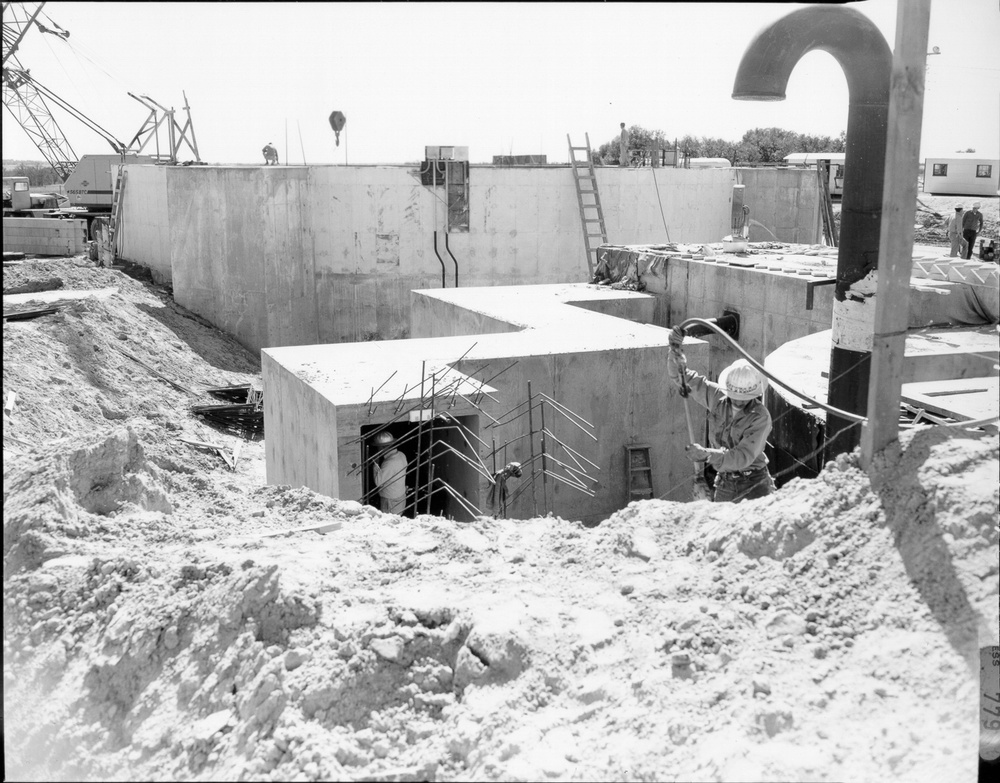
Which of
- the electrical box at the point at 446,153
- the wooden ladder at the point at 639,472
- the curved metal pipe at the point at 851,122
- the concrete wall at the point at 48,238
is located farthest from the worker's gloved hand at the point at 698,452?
the concrete wall at the point at 48,238

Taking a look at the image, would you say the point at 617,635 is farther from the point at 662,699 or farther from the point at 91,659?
A: the point at 91,659

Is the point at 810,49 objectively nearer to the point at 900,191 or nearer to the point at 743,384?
the point at 743,384

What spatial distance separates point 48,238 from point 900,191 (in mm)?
25520

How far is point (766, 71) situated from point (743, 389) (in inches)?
98.0

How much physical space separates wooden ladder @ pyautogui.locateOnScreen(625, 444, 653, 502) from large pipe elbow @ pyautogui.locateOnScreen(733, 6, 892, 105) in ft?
13.5

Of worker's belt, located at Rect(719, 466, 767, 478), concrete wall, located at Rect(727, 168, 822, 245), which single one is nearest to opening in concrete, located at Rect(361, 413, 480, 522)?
worker's belt, located at Rect(719, 466, 767, 478)

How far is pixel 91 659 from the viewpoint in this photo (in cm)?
354

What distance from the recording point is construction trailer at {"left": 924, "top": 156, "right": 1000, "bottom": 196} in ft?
15.2

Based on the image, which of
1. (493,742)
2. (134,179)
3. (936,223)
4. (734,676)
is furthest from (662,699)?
(134,179)

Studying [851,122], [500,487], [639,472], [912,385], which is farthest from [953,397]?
[639,472]

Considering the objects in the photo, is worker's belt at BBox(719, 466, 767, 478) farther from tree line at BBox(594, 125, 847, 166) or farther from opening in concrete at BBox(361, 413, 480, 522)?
tree line at BBox(594, 125, 847, 166)

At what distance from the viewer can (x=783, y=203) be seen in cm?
2509

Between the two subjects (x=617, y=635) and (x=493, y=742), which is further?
(x=617, y=635)

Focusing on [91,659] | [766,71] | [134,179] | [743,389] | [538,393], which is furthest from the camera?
[134,179]
